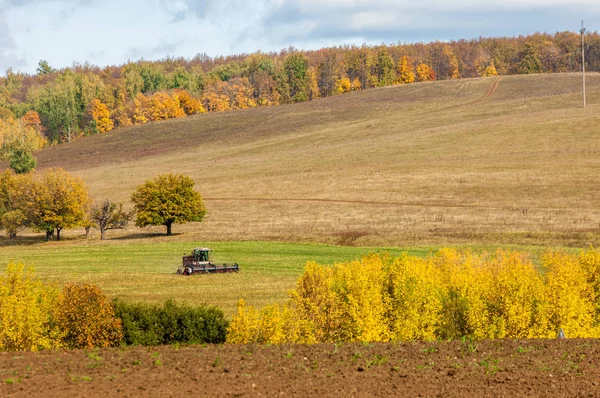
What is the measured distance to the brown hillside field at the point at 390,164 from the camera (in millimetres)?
65438

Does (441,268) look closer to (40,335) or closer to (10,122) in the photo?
(40,335)

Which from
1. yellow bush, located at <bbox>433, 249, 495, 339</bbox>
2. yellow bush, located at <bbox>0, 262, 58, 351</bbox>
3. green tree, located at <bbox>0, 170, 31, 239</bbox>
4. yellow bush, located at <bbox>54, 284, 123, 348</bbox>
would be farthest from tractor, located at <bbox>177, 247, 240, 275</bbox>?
green tree, located at <bbox>0, 170, 31, 239</bbox>

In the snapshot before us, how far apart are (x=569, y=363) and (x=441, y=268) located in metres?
13.3

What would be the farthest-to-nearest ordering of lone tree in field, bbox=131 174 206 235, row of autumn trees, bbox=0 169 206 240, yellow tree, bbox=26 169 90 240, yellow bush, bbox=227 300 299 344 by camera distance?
yellow tree, bbox=26 169 90 240
row of autumn trees, bbox=0 169 206 240
lone tree in field, bbox=131 174 206 235
yellow bush, bbox=227 300 299 344

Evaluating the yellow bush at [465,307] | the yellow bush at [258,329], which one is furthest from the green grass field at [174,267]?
the yellow bush at [465,307]

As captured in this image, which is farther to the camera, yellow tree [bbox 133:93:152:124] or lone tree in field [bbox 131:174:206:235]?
yellow tree [bbox 133:93:152:124]

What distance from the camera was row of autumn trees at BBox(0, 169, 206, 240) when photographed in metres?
70.1

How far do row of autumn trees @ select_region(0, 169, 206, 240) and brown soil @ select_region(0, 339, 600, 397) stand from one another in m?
46.2

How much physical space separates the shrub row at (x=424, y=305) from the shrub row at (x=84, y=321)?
2.50 m

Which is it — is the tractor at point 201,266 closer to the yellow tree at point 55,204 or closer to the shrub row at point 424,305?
the shrub row at point 424,305

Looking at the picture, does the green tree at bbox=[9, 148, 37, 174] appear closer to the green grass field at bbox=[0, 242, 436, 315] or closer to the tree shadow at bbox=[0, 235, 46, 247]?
the tree shadow at bbox=[0, 235, 46, 247]

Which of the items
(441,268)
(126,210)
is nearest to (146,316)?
(441,268)

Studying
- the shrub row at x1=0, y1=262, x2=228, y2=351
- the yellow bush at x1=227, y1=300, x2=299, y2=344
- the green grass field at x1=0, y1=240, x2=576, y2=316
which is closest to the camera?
the shrub row at x1=0, y1=262, x2=228, y2=351

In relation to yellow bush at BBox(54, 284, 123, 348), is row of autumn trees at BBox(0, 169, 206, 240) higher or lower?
higher
